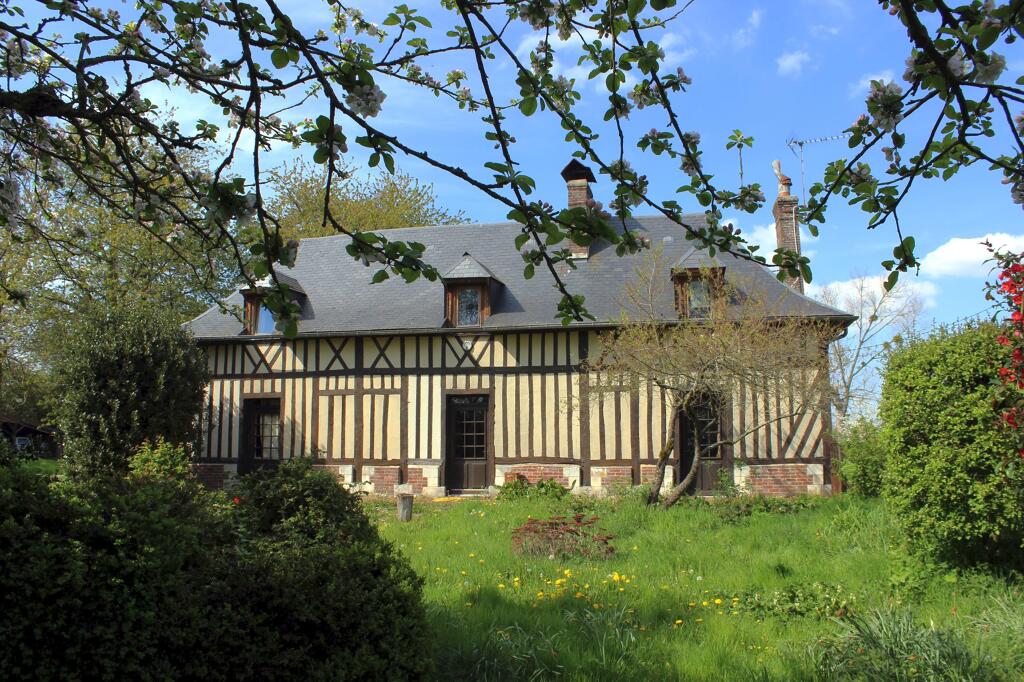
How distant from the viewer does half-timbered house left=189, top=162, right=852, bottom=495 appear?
13.6 m

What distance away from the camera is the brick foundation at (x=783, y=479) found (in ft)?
42.7

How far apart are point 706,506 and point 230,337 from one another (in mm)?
10115

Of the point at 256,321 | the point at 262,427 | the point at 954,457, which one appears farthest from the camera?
the point at 262,427

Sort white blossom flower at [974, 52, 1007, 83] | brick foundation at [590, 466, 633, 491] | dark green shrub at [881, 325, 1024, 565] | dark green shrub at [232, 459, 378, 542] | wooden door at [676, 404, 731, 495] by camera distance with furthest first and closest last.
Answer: brick foundation at [590, 466, 633, 491]
wooden door at [676, 404, 731, 495]
dark green shrub at [881, 325, 1024, 565]
dark green shrub at [232, 459, 378, 542]
white blossom flower at [974, 52, 1007, 83]

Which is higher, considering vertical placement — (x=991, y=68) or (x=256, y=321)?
(x=256, y=321)

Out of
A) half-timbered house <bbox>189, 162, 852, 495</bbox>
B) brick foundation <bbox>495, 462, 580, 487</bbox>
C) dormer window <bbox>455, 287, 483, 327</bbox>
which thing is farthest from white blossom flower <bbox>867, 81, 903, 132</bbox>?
dormer window <bbox>455, 287, 483, 327</bbox>

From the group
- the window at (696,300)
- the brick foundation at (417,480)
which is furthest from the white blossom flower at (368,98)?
the brick foundation at (417,480)

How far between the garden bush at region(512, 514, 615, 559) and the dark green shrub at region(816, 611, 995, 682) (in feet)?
10.5

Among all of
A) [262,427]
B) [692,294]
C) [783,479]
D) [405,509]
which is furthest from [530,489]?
[262,427]

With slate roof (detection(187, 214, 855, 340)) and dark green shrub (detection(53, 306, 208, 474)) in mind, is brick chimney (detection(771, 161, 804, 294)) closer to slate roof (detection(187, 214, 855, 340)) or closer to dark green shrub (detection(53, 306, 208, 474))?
slate roof (detection(187, 214, 855, 340))

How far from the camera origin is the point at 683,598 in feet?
19.5

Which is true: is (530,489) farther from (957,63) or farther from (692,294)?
(957,63)

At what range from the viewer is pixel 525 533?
823cm

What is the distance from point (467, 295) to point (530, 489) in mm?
3942
